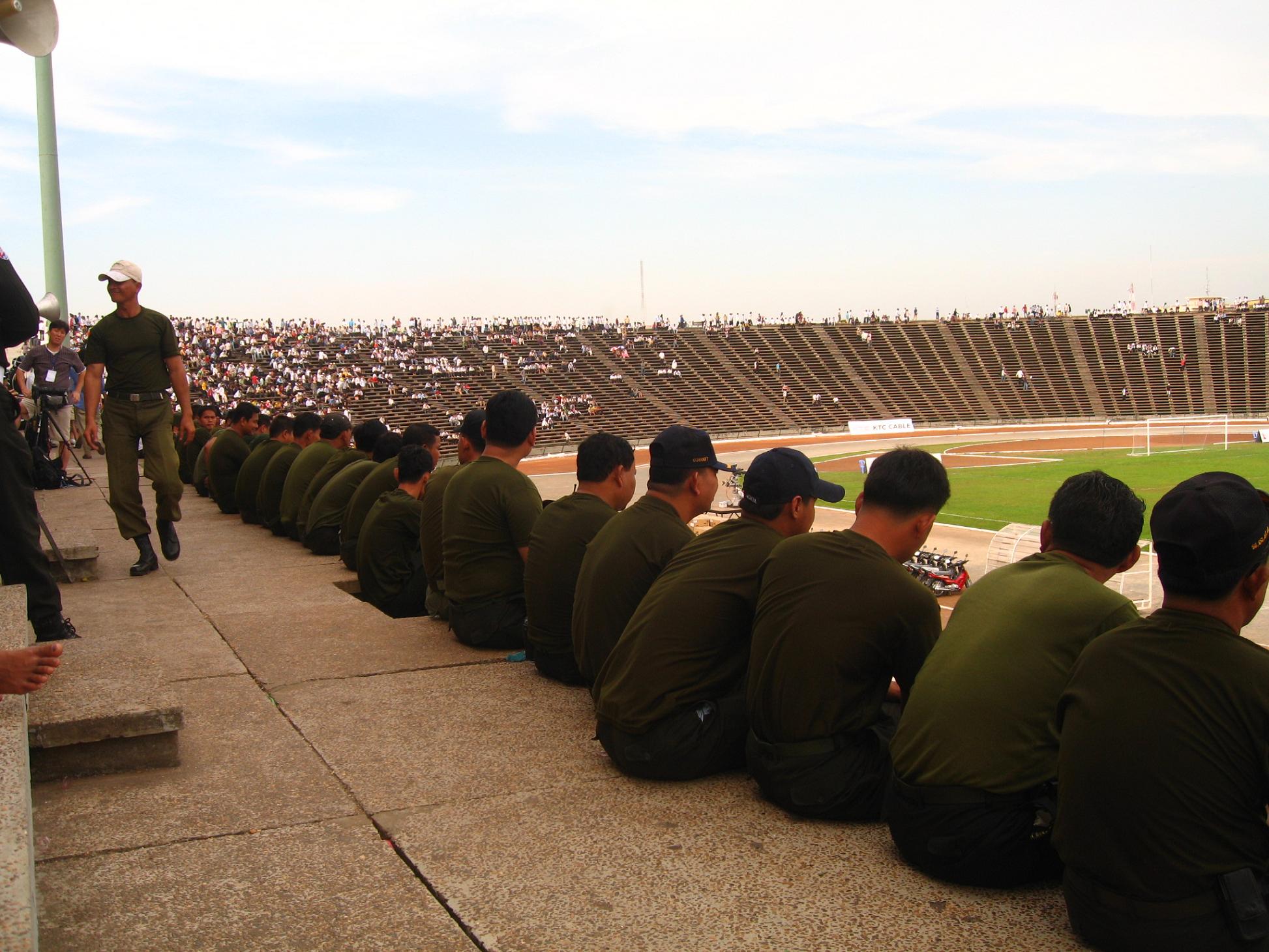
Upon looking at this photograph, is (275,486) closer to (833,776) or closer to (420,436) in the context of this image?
(420,436)

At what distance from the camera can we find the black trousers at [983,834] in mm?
3064

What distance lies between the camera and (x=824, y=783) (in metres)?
3.56

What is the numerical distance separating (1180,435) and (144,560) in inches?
2359

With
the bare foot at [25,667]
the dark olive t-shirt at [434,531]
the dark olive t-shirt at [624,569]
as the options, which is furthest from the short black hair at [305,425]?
the bare foot at [25,667]

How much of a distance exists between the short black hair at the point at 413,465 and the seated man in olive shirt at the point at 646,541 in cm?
321

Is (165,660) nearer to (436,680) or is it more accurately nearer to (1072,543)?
(436,680)

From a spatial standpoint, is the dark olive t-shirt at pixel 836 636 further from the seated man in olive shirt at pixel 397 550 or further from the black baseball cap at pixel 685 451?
the seated man in olive shirt at pixel 397 550

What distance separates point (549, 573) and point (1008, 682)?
2.63 m

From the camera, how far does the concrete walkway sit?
2854mm

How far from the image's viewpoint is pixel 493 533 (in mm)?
5988

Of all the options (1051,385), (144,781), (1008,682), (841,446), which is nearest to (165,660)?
(144,781)

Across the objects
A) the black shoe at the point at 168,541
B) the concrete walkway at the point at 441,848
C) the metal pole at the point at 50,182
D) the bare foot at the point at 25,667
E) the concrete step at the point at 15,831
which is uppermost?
the metal pole at the point at 50,182

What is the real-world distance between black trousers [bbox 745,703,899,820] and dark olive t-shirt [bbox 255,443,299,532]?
28.0ft

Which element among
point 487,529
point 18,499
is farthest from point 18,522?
point 487,529
